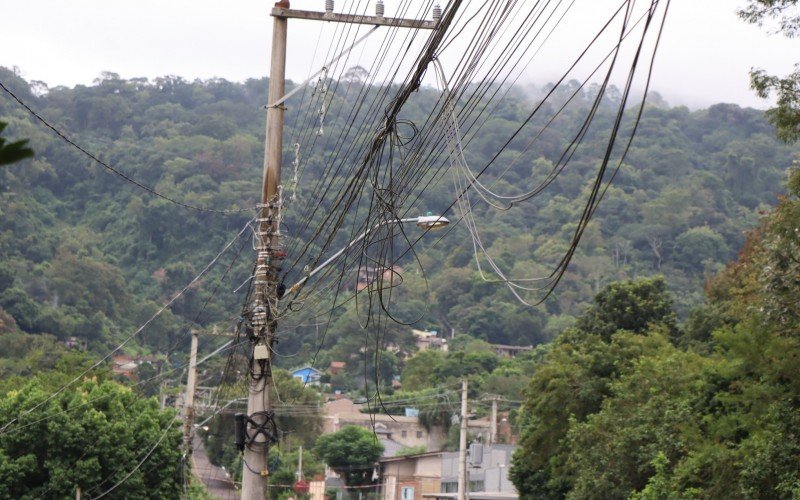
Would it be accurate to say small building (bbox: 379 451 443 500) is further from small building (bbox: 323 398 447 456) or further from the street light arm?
the street light arm

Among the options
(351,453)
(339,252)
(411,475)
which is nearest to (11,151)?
(339,252)

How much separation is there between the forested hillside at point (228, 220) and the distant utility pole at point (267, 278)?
72.0 m

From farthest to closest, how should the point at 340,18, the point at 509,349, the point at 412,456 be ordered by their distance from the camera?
the point at 509,349 < the point at 412,456 < the point at 340,18

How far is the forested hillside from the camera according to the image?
356ft

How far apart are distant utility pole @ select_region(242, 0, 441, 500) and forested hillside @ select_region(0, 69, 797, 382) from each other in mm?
71978

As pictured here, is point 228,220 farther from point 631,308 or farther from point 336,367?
point 631,308

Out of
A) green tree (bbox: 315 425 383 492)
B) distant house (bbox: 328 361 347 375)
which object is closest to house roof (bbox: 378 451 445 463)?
green tree (bbox: 315 425 383 492)

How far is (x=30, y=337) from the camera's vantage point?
8550 cm

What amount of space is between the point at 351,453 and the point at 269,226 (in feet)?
205

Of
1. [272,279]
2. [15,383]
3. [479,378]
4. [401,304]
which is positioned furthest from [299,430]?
[272,279]

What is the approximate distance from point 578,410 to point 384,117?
28.9 meters

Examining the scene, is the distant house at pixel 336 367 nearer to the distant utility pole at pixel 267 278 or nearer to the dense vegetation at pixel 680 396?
the dense vegetation at pixel 680 396

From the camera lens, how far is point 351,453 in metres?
78.4

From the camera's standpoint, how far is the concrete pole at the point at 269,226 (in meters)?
16.7
